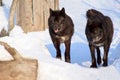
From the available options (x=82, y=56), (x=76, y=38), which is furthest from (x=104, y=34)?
(x=76, y=38)

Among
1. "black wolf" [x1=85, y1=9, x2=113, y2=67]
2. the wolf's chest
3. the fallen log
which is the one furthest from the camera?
the wolf's chest

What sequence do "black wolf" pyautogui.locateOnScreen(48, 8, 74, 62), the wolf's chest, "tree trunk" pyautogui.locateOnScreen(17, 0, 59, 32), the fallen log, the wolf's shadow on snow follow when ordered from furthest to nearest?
"tree trunk" pyautogui.locateOnScreen(17, 0, 59, 32) < the wolf's shadow on snow < the wolf's chest < "black wolf" pyautogui.locateOnScreen(48, 8, 74, 62) < the fallen log

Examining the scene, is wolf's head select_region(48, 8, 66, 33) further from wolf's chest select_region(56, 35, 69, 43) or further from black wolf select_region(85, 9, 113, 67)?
black wolf select_region(85, 9, 113, 67)

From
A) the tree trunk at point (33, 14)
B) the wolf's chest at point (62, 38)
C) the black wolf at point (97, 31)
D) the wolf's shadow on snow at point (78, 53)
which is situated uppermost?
the black wolf at point (97, 31)

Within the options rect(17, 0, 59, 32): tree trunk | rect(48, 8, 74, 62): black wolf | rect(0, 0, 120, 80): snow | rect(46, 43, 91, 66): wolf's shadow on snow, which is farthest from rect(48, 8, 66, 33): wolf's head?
rect(17, 0, 59, 32): tree trunk

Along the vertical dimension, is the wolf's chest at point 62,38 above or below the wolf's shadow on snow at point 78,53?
above

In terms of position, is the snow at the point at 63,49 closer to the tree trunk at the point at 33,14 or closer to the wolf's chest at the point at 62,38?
the tree trunk at the point at 33,14

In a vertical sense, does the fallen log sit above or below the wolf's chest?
above

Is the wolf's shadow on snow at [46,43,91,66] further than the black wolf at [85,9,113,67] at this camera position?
Yes

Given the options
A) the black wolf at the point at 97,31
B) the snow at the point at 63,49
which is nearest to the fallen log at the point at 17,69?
the snow at the point at 63,49

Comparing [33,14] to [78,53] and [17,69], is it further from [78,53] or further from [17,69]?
[17,69]

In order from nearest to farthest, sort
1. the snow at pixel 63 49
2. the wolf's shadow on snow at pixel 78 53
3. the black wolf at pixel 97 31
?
the snow at pixel 63 49 → the black wolf at pixel 97 31 → the wolf's shadow on snow at pixel 78 53

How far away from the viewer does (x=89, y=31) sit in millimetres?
9234

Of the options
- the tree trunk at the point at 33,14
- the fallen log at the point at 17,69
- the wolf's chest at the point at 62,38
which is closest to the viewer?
the fallen log at the point at 17,69
